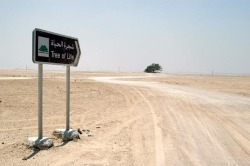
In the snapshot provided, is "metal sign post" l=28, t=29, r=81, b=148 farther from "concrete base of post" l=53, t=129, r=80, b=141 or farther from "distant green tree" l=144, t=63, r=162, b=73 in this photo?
"distant green tree" l=144, t=63, r=162, b=73

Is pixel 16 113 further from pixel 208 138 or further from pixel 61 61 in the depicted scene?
pixel 208 138

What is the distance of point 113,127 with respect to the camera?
952 centimetres

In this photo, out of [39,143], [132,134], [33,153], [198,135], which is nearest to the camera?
[33,153]

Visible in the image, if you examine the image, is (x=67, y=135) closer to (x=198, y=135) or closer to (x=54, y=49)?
(x=54, y=49)

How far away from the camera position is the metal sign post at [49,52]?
706 centimetres

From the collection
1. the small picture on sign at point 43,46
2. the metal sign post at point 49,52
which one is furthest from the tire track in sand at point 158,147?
the small picture on sign at point 43,46

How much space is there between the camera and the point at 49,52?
7488 millimetres

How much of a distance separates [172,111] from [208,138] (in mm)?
4418

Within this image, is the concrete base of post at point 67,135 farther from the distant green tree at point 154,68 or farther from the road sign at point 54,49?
the distant green tree at point 154,68

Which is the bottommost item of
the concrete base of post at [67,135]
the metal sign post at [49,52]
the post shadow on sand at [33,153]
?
the post shadow on sand at [33,153]

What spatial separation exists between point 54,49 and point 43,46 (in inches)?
16.8

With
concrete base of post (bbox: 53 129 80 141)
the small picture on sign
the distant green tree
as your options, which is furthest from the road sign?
the distant green tree

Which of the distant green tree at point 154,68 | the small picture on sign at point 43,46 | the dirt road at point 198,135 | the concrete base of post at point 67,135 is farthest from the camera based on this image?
the distant green tree at point 154,68

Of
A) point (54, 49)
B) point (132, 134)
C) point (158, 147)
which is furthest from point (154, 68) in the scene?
point (158, 147)
